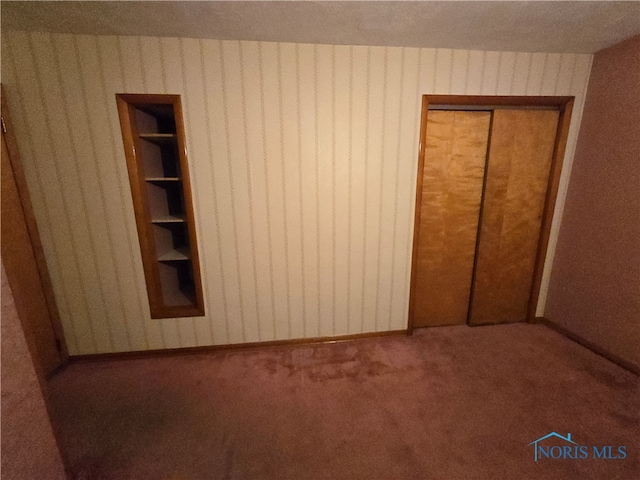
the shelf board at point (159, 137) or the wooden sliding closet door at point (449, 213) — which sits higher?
the shelf board at point (159, 137)

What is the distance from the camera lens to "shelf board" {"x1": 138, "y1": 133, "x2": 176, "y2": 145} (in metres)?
1.76

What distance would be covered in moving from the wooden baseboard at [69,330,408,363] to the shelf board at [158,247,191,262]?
2.36 ft

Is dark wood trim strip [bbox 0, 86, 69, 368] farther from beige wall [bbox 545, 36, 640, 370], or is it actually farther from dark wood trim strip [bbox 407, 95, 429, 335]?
beige wall [bbox 545, 36, 640, 370]

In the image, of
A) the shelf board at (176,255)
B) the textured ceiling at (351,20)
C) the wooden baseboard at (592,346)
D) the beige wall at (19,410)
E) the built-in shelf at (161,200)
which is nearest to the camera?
the beige wall at (19,410)

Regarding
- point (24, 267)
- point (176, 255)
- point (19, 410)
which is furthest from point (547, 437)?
point (24, 267)

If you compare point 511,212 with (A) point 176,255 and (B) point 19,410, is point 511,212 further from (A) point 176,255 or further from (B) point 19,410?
(B) point 19,410

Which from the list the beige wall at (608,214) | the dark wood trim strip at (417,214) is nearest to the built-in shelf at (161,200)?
the dark wood trim strip at (417,214)

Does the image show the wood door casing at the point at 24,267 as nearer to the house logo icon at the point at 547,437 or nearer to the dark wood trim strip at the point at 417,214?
the dark wood trim strip at the point at 417,214

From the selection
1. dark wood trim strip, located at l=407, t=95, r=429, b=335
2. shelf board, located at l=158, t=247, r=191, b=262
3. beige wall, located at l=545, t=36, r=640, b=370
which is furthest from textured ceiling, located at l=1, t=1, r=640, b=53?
shelf board, located at l=158, t=247, r=191, b=262

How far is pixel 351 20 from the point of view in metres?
1.44

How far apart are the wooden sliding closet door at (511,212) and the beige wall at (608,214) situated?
229 mm

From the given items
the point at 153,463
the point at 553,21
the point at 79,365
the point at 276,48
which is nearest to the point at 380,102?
the point at 276,48

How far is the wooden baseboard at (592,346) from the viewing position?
1833 mm

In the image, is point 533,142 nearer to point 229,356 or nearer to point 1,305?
point 229,356
